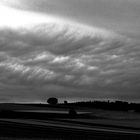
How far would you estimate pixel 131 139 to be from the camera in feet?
115

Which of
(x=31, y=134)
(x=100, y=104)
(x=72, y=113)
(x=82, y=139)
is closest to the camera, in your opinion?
(x=82, y=139)

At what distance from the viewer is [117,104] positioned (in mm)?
126750

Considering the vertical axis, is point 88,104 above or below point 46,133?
above

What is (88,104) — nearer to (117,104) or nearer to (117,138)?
(117,104)

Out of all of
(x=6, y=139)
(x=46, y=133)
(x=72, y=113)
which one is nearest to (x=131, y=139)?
(x=46, y=133)

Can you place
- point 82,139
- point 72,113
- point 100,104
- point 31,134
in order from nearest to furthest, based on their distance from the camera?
point 82,139
point 31,134
point 72,113
point 100,104

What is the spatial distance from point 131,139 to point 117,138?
4.23 feet

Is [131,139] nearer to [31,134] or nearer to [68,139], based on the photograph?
[68,139]

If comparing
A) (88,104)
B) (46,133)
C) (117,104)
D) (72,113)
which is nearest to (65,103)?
(88,104)

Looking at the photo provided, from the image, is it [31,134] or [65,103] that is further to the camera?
[65,103]

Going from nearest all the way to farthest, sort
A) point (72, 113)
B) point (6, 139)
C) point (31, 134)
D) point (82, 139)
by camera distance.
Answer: point (6, 139), point (82, 139), point (31, 134), point (72, 113)

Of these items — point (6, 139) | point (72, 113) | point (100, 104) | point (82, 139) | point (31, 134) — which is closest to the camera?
point (6, 139)

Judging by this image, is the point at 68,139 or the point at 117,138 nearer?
the point at 68,139

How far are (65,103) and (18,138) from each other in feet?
301
